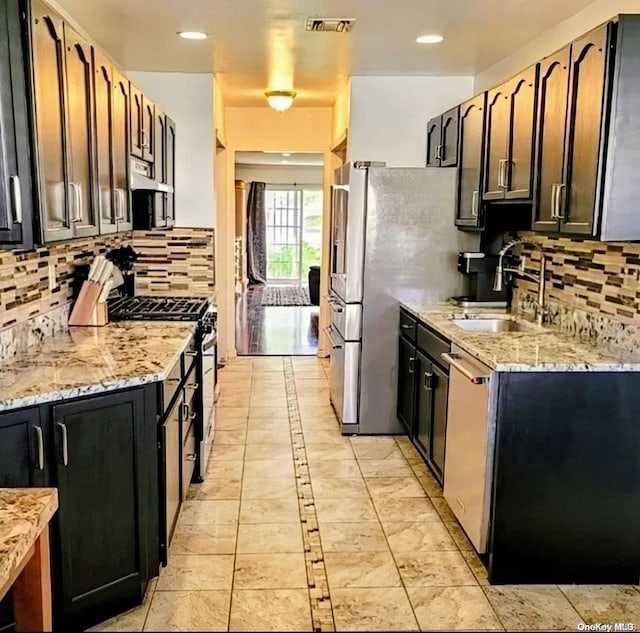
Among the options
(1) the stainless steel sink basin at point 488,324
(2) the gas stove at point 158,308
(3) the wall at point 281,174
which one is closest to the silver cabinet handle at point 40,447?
(2) the gas stove at point 158,308

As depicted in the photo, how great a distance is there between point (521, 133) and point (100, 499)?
2536 millimetres

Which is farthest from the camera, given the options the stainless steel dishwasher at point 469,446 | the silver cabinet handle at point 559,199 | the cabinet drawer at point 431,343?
the cabinet drawer at point 431,343

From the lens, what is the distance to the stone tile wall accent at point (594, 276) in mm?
2795

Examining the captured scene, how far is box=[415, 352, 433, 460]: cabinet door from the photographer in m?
3.53

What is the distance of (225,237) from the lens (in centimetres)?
638

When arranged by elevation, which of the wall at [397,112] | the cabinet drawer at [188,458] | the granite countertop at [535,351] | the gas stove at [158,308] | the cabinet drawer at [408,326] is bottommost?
the cabinet drawer at [188,458]

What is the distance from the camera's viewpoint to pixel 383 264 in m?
4.22

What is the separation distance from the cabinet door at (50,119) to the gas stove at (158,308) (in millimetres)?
1195

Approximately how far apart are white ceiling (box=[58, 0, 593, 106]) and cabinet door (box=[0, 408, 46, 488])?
2.19m

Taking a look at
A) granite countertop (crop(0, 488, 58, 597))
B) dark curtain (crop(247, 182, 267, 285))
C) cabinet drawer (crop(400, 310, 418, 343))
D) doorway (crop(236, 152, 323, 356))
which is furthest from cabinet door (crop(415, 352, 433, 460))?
dark curtain (crop(247, 182, 267, 285))

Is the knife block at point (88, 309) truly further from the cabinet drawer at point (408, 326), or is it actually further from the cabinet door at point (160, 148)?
the cabinet drawer at point (408, 326)

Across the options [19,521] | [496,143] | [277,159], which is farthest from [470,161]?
[277,159]

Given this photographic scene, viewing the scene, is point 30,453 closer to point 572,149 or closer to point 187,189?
point 572,149

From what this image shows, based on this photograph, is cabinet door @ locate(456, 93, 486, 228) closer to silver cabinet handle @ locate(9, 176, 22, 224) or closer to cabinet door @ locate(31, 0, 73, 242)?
cabinet door @ locate(31, 0, 73, 242)
